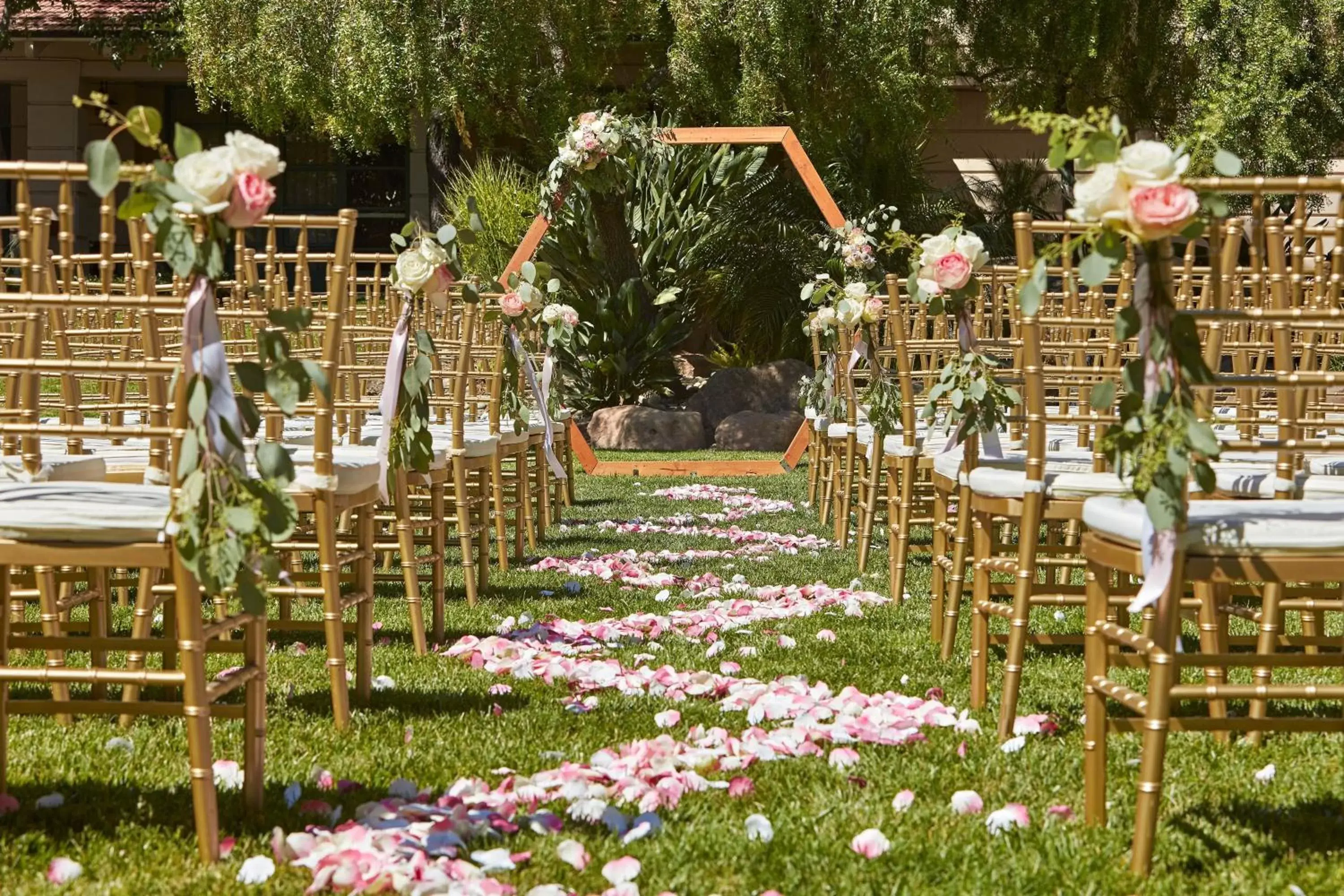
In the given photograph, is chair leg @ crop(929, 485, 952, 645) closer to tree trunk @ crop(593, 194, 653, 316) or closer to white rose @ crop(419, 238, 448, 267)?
white rose @ crop(419, 238, 448, 267)

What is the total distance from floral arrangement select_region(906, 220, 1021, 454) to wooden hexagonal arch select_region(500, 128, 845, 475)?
598 cm

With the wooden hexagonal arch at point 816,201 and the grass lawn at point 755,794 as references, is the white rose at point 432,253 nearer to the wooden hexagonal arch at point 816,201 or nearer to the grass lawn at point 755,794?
the grass lawn at point 755,794

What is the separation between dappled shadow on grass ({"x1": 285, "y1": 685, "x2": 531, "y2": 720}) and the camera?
4059 millimetres

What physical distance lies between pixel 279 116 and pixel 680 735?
1411 centimetres

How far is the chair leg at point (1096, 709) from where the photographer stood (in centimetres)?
302

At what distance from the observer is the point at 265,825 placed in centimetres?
302

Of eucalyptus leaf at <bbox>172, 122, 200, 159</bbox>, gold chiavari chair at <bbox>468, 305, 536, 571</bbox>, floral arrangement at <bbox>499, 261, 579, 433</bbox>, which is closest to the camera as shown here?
eucalyptus leaf at <bbox>172, 122, 200, 159</bbox>

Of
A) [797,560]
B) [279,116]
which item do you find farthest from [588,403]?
[797,560]

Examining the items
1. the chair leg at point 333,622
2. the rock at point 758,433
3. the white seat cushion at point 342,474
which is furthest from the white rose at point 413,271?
the rock at point 758,433

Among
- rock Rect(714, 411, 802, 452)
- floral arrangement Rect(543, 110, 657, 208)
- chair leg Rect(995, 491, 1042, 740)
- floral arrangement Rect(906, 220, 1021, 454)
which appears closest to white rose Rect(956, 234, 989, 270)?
floral arrangement Rect(906, 220, 1021, 454)

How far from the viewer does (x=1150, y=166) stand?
260 centimetres

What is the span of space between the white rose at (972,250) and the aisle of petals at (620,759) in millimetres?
1262

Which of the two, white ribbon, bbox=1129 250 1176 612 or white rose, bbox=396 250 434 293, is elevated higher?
white rose, bbox=396 250 434 293

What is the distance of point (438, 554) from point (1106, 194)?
9.56 feet
